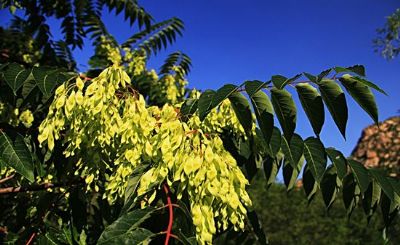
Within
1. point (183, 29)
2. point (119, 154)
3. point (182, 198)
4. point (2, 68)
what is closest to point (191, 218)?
point (182, 198)

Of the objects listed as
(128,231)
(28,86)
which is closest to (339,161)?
(128,231)

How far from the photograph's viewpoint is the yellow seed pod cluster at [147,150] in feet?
4.34

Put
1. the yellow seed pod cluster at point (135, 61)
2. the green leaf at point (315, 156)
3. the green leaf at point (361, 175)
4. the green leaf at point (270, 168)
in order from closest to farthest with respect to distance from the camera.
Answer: the green leaf at point (315, 156), the green leaf at point (361, 175), the green leaf at point (270, 168), the yellow seed pod cluster at point (135, 61)

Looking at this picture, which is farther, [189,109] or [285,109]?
[189,109]

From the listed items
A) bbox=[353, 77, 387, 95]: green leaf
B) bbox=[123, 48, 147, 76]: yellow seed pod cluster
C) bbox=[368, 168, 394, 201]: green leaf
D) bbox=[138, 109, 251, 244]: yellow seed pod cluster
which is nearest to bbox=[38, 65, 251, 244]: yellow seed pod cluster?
bbox=[138, 109, 251, 244]: yellow seed pod cluster

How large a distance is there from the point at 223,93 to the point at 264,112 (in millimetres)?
153

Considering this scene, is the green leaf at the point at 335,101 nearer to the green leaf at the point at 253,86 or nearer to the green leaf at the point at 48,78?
the green leaf at the point at 253,86

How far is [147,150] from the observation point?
1.55 metres

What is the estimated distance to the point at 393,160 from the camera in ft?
35.8

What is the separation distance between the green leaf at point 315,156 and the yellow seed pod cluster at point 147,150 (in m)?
0.38

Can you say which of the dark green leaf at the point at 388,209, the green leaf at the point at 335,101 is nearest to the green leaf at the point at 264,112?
the green leaf at the point at 335,101

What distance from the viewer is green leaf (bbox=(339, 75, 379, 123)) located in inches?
56.2

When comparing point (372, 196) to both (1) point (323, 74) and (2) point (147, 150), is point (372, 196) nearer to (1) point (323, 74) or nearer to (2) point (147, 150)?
(1) point (323, 74)

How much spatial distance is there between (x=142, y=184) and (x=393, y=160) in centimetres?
1059
